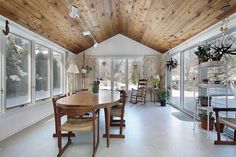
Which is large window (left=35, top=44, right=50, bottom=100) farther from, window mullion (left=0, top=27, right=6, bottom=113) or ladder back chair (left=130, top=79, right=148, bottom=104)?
ladder back chair (left=130, top=79, right=148, bottom=104)

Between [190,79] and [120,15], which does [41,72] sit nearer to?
[120,15]

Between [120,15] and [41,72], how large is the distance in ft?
9.65

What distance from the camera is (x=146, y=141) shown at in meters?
3.00

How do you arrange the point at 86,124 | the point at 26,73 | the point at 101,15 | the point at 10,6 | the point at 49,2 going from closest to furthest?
the point at 86,124 < the point at 10,6 < the point at 49,2 < the point at 26,73 < the point at 101,15

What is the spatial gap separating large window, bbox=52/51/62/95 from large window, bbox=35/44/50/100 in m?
0.53

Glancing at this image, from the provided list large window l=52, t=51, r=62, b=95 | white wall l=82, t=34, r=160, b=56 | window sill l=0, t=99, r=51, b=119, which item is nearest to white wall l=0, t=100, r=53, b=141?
window sill l=0, t=99, r=51, b=119

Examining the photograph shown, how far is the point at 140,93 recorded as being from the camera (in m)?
7.69

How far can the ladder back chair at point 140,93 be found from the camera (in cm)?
755

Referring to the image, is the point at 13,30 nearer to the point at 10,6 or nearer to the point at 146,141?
the point at 10,6

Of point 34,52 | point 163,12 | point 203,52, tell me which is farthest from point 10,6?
point 203,52

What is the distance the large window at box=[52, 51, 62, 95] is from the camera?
5794 millimetres

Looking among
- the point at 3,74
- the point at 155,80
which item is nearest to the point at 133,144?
the point at 3,74

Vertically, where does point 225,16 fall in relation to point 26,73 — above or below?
above

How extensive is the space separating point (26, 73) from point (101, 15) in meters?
2.52
